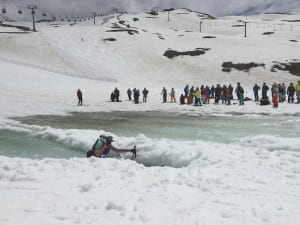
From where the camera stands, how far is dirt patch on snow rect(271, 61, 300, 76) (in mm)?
58375

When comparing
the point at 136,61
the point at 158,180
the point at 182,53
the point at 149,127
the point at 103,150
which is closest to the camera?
the point at 158,180

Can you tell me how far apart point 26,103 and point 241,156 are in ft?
79.6

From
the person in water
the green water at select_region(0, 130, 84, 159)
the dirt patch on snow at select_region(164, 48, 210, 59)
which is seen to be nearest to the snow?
the green water at select_region(0, 130, 84, 159)

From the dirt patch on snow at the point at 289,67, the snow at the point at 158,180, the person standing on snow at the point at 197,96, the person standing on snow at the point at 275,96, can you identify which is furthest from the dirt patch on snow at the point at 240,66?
the person standing on snow at the point at 275,96

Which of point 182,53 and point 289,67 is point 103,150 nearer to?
point 289,67

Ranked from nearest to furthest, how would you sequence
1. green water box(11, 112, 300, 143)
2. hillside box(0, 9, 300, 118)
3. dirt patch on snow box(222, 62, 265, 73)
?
1. green water box(11, 112, 300, 143)
2. hillside box(0, 9, 300, 118)
3. dirt patch on snow box(222, 62, 265, 73)

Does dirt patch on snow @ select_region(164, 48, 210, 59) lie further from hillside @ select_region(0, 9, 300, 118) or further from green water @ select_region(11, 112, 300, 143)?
green water @ select_region(11, 112, 300, 143)

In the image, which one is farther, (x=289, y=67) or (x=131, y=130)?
(x=289, y=67)

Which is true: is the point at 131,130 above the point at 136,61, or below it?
below

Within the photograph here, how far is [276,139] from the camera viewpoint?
1641 centimetres

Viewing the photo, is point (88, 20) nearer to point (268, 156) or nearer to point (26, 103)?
point (26, 103)

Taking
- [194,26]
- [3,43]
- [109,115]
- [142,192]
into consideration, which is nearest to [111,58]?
[3,43]

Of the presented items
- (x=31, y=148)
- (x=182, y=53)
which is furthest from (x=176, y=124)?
(x=182, y=53)

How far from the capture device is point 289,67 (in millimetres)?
59500
